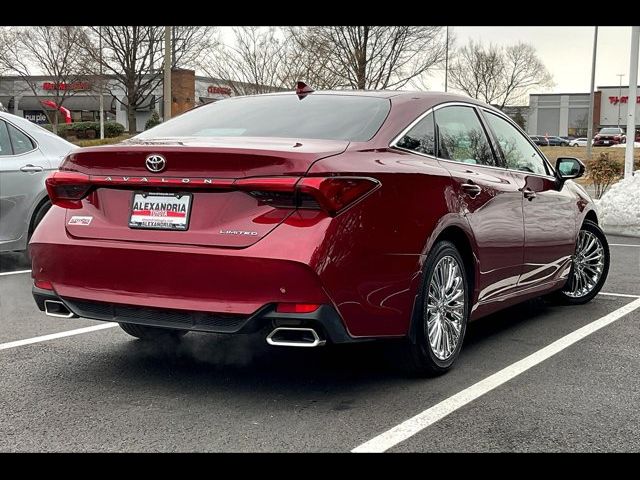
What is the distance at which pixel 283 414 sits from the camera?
3.82m

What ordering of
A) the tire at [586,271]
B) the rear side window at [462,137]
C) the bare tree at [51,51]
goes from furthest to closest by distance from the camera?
the bare tree at [51,51] < the tire at [586,271] < the rear side window at [462,137]

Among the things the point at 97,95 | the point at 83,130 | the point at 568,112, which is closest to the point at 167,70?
the point at 97,95

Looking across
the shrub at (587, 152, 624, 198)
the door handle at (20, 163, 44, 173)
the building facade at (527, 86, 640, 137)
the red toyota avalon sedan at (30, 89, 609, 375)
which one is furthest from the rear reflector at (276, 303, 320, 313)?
the building facade at (527, 86, 640, 137)

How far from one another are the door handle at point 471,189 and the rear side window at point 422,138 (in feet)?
0.86

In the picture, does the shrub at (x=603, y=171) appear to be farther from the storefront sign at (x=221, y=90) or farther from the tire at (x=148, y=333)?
the storefront sign at (x=221, y=90)

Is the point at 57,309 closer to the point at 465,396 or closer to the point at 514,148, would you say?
the point at 465,396

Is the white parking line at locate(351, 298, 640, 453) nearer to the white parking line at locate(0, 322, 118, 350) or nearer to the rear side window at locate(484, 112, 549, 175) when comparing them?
the rear side window at locate(484, 112, 549, 175)

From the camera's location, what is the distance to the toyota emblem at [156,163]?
3.87 metres

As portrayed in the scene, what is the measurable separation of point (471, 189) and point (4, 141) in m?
5.10

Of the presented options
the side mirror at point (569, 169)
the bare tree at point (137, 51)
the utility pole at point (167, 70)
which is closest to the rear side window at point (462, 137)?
the side mirror at point (569, 169)

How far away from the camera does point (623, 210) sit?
1239 centimetres
